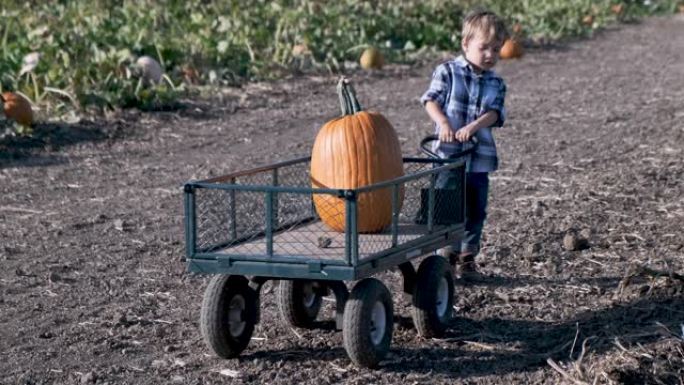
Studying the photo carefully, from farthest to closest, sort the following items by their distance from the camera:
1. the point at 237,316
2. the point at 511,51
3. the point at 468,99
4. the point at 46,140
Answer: the point at 511,51 → the point at 46,140 → the point at 468,99 → the point at 237,316

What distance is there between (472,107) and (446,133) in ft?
0.76

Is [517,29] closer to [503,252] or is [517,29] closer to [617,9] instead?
[617,9]

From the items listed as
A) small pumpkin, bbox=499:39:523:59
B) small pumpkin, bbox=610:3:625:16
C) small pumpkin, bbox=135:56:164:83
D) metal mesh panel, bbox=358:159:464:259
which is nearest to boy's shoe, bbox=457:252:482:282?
metal mesh panel, bbox=358:159:464:259

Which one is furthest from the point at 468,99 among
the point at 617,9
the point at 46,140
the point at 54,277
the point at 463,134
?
the point at 617,9

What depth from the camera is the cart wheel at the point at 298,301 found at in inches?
211

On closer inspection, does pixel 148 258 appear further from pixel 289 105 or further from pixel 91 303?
pixel 289 105

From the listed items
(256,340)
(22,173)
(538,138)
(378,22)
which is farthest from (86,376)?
(378,22)

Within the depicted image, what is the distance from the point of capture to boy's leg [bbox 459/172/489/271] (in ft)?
20.3

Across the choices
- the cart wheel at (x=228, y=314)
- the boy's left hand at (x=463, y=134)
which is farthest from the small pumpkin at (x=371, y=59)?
the cart wheel at (x=228, y=314)

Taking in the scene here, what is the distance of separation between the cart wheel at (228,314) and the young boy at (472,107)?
141cm

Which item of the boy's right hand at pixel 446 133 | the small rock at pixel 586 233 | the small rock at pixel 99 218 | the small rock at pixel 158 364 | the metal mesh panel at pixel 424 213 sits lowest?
the small rock at pixel 99 218

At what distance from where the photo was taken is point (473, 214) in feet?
20.4

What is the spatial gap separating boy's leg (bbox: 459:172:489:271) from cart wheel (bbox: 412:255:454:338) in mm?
860

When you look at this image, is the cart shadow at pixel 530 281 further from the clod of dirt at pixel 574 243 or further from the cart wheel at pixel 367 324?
the cart wheel at pixel 367 324
